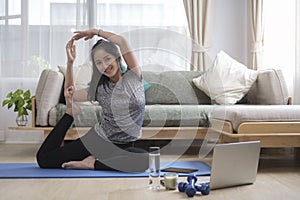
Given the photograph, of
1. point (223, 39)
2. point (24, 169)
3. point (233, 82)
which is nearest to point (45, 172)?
point (24, 169)

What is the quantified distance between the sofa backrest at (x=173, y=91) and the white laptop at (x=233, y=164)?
637 millimetres

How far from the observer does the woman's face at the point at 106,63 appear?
2.88 metres

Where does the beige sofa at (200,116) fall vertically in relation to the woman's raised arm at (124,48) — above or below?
below

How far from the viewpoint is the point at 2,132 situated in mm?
5125

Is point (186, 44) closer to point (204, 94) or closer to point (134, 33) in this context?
point (134, 33)

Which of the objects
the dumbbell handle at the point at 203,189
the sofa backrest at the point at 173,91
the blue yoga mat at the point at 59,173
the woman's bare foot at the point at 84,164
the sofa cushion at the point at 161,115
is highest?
the sofa backrest at the point at 173,91

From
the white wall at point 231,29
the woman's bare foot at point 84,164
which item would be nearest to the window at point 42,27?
the white wall at point 231,29

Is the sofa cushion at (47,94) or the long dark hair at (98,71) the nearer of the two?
the long dark hair at (98,71)

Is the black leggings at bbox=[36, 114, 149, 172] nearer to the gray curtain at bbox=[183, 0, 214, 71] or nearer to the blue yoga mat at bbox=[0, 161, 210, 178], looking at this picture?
the blue yoga mat at bbox=[0, 161, 210, 178]

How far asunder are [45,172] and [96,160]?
316 mm

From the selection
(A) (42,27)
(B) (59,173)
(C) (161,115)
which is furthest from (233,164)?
(A) (42,27)

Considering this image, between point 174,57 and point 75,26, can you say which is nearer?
point 174,57

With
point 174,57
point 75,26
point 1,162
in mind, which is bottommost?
point 1,162

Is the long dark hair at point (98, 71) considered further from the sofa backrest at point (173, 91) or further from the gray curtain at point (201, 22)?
the gray curtain at point (201, 22)
